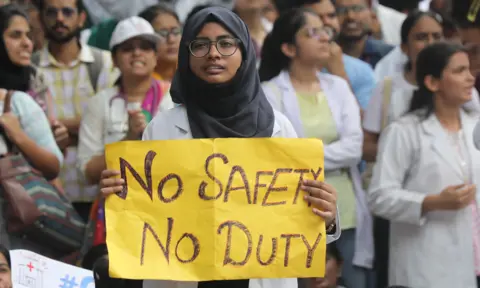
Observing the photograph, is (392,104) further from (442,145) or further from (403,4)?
(403,4)

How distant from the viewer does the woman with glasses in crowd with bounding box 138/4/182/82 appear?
8.01 m

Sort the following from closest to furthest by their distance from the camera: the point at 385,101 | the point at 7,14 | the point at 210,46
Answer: the point at 210,46 < the point at 7,14 < the point at 385,101

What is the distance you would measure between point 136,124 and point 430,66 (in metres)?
1.81

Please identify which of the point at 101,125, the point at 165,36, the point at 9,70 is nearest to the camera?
the point at 9,70

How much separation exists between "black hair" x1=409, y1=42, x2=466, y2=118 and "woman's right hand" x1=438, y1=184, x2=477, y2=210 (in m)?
0.55

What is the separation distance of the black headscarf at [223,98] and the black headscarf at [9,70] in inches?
98.3

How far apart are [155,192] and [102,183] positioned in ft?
0.69

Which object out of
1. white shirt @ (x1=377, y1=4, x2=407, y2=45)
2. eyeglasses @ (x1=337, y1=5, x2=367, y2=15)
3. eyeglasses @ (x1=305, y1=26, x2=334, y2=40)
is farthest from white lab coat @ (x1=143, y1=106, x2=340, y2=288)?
white shirt @ (x1=377, y1=4, x2=407, y2=45)

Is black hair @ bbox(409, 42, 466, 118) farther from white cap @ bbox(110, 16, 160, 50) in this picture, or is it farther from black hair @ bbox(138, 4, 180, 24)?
black hair @ bbox(138, 4, 180, 24)

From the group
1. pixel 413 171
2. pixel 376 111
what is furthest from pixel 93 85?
A: pixel 413 171

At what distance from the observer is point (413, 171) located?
6512mm

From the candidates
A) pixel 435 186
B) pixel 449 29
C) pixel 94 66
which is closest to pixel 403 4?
pixel 449 29

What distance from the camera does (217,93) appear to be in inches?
175

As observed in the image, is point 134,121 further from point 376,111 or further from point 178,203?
point 178,203
